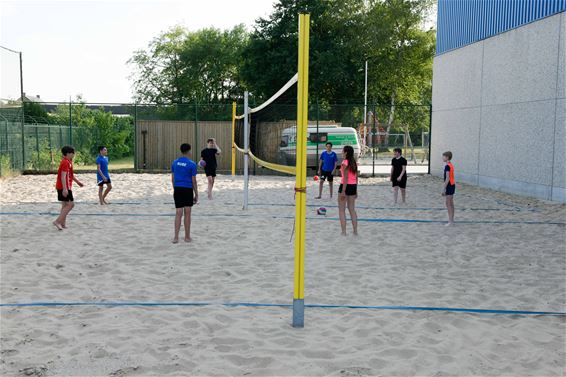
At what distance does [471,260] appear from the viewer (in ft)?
22.6

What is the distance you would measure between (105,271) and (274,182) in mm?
11468

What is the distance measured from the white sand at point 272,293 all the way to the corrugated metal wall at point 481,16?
19.0ft

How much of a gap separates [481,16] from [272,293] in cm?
1401

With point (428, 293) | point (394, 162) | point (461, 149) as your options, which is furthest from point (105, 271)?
point (461, 149)

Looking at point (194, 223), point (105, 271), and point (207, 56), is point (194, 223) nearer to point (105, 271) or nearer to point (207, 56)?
point (105, 271)

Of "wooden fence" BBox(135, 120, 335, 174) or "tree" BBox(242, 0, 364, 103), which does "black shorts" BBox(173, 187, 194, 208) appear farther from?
"tree" BBox(242, 0, 364, 103)

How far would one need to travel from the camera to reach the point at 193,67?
43.6 metres

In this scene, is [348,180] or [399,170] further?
[399,170]

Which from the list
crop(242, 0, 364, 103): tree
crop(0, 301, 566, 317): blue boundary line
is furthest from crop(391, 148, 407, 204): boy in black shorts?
crop(242, 0, 364, 103): tree

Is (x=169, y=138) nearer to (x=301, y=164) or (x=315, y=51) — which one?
(x=315, y=51)

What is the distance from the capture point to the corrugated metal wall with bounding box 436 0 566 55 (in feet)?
44.4

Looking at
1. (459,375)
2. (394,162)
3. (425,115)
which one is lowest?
(459,375)

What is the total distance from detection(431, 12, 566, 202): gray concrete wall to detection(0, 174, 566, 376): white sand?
313cm

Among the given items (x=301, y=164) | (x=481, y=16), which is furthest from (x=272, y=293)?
(x=481, y=16)
